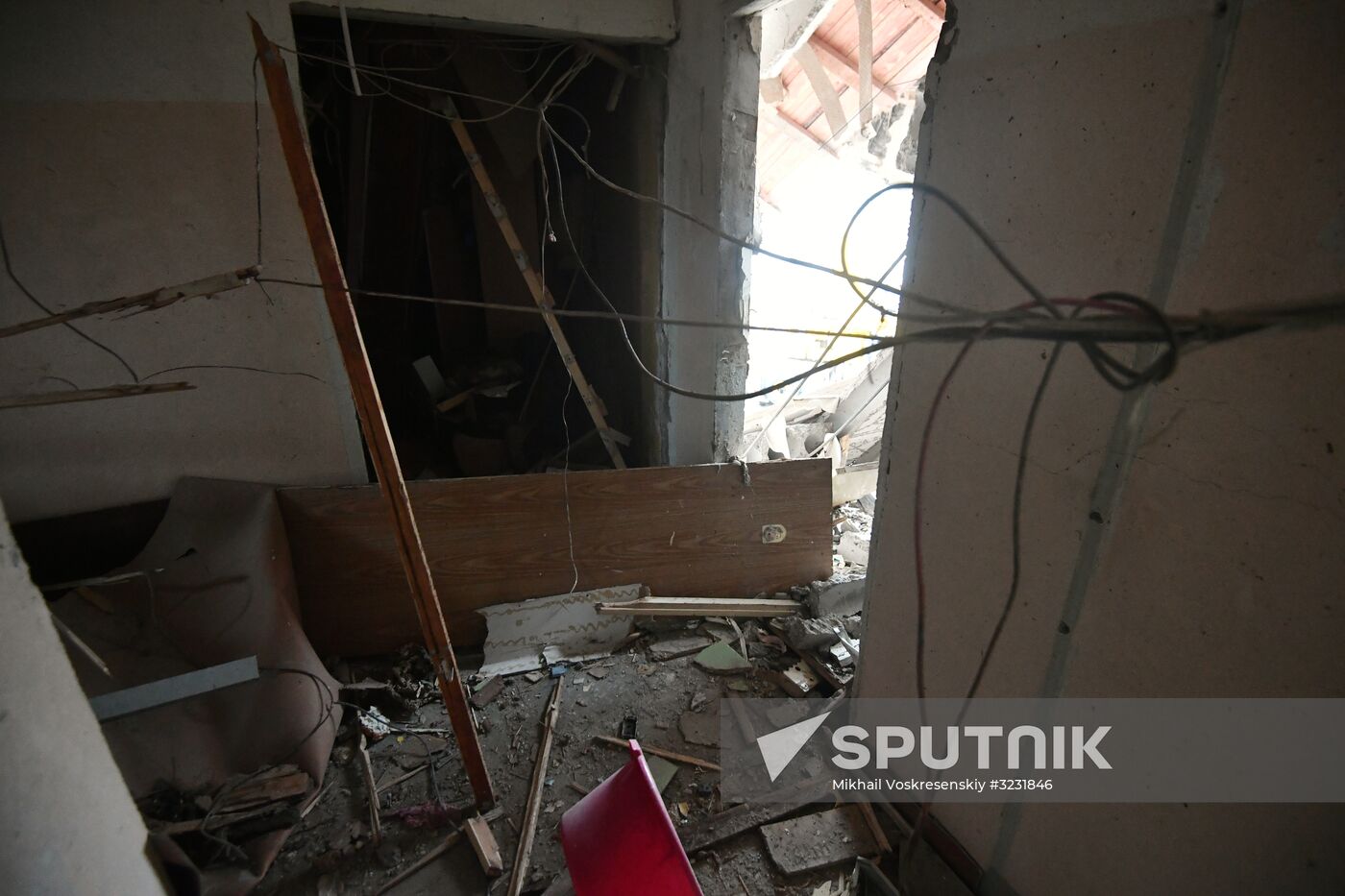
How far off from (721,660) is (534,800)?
0.84 metres

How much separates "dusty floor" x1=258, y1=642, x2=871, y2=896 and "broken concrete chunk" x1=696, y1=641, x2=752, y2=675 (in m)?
0.03

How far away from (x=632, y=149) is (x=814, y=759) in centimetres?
273

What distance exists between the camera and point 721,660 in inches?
89.0

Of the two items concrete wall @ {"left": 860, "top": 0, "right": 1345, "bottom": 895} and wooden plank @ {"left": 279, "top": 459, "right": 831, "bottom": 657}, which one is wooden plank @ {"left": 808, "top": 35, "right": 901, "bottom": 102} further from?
concrete wall @ {"left": 860, "top": 0, "right": 1345, "bottom": 895}

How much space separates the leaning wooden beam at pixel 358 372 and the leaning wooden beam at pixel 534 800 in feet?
0.89

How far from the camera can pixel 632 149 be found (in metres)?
2.83

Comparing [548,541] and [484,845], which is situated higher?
[548,541]

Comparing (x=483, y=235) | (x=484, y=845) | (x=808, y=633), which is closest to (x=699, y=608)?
(x=808, y=633)

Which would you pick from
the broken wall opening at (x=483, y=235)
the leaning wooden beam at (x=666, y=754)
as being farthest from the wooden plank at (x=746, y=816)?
the broken wall opening at (x=483, y=235)

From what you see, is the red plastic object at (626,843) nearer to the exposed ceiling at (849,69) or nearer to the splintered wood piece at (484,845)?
the splintered wood piece at (484,845)

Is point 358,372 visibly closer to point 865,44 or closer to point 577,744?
point 577,744

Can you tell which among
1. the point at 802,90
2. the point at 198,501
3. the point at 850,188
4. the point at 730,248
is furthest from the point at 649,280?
the point at 850,188

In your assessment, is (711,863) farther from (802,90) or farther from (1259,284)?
(802,90)

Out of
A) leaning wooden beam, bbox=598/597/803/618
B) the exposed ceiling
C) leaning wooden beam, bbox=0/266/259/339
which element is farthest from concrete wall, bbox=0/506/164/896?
the exposed ceiling
